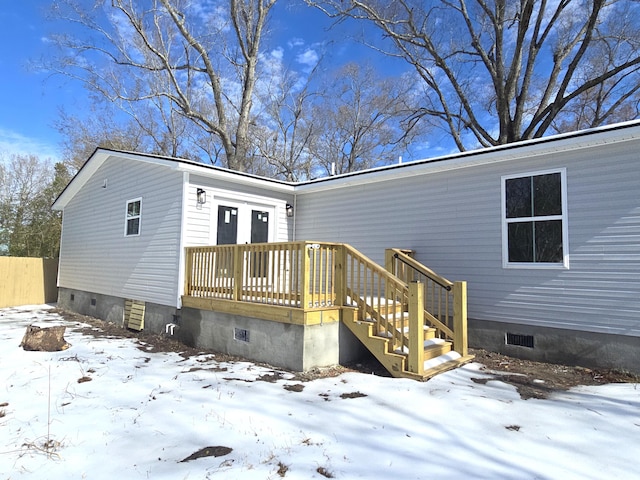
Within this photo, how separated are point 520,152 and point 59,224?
18.9 meters

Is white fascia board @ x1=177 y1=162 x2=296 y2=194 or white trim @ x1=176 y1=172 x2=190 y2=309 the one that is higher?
white fascia board @ x1=177 y1=162 x2=296 y2=194

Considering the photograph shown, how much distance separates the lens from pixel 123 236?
31.1ft

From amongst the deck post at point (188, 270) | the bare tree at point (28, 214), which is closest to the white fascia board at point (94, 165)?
the deck post at point (188, 270)

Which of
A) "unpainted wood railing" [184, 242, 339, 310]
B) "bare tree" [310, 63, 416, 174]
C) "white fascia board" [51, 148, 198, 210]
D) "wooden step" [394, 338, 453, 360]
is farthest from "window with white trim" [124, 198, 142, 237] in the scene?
"bare tree" [310, 63, 416, 174]

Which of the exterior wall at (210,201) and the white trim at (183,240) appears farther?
the exterior wall at (210,201)

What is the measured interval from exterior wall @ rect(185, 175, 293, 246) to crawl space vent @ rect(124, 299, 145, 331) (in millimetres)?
2297

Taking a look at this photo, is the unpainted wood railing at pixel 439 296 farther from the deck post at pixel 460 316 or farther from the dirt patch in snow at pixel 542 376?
the dirt patch in snow at pixel 542 376

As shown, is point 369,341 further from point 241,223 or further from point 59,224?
point 59,224

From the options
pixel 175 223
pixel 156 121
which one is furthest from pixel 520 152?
pixel 156 121

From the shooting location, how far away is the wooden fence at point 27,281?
12.9 meters

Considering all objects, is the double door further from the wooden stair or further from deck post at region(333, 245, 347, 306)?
the wooden stair

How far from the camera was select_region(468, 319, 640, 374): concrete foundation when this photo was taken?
5.01m

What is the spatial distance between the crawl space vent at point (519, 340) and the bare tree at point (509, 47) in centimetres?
1017

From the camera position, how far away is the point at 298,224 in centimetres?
933
